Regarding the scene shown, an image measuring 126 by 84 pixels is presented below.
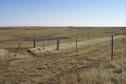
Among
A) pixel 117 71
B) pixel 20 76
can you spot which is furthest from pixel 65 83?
pixel 20 76

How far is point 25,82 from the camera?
10984mm

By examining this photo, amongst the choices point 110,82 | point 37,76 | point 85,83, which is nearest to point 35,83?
point 37,76

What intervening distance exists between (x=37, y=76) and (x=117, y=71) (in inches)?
165

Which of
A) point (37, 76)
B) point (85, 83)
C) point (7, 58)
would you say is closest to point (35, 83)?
point (37, 76)

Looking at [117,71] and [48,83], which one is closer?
[48,83]

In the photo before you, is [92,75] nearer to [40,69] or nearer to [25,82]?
[25,82]

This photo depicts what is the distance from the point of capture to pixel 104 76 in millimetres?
9648

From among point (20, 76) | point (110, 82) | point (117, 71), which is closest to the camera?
point (110, 82)

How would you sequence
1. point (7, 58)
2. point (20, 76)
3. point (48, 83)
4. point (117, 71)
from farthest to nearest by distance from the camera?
point (7, 58), point (20, 76), point (117, 71), point (48, 83)

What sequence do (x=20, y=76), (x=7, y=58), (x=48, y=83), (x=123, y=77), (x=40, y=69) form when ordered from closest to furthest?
(x=123, y=77) → (x=48, y=83) → (x=20, y=76) → (x=40, y=69) → (x=7, y=58)

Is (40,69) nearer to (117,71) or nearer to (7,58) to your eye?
(117,71)

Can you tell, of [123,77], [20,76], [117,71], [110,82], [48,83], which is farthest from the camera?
[20,76]

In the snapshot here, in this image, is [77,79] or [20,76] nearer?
[77,79]

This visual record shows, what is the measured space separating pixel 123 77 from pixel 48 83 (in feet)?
10.5
